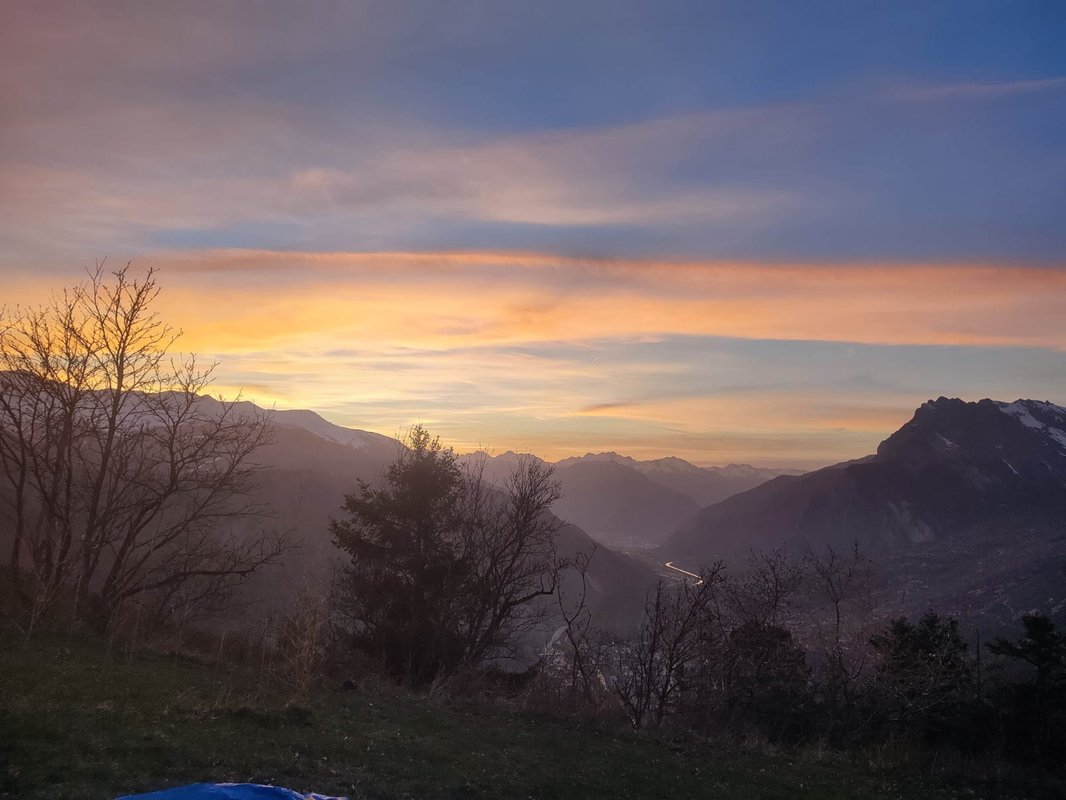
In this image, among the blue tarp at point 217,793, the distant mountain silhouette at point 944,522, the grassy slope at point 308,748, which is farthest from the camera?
the distant mountain silhouette at point 944,522

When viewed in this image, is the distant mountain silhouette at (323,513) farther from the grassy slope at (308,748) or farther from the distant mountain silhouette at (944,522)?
the grassy slope at (308,748)

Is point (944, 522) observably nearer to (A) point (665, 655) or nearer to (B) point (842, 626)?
(B) point (842, 626)

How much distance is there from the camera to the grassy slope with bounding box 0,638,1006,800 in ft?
26.4

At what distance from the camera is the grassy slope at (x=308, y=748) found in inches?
317

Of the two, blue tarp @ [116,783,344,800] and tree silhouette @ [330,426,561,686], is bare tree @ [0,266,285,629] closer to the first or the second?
tree silhouette @ [330,426,561,686]

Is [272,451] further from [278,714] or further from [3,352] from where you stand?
[278,714]

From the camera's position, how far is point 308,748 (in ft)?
32.4

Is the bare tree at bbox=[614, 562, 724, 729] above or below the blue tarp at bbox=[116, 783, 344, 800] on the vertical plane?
below

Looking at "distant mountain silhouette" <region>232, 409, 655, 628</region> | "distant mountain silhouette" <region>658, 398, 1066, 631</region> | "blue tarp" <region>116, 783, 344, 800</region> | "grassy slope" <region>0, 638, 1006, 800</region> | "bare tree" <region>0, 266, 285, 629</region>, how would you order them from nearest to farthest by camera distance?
"blue tarp" <region>116, 783, 344, 800</region> < "grassy slope" <region>0, 638, 1006, 800</region> < "bare tree" <region>0, 266, 285, 629</region> < "distant mountain silhouette" <region>232, 409, 655, 628</region> < "distant mountain silhouette" <region>658, 398, 1066, 631</region>

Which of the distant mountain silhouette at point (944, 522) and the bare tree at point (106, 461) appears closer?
the bare tree at point (106, 461)

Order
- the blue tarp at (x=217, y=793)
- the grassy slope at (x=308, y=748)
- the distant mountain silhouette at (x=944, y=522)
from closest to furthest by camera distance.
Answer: the blue tarp at (x=217, y=793), the grassy slope at (x=308, y=748), the distant mountain silhouette at (x=944, y=522)

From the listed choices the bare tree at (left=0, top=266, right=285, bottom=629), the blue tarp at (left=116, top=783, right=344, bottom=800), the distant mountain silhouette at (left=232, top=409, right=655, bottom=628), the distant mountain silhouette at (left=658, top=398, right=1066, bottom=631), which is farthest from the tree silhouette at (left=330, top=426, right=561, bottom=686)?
the distant mountain silhouette at (left=658, top=398, right=1066, bottom=631)

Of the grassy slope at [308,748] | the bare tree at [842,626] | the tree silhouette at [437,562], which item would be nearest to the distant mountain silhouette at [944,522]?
the bare tree at [842,626]

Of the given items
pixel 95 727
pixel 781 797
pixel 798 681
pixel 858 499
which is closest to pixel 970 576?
pixel 858 499
